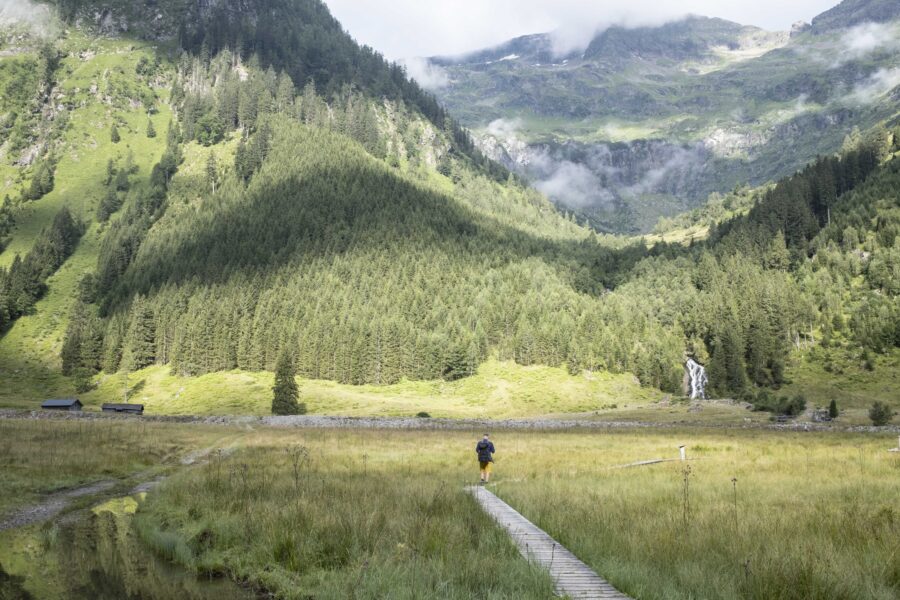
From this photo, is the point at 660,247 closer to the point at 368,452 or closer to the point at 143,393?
the point at 143,393

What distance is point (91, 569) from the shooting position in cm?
1280

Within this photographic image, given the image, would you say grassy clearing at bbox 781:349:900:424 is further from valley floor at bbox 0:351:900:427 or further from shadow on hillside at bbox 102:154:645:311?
shadow on hillside at bbox 102:154:645:311

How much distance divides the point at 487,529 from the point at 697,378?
129758 mm

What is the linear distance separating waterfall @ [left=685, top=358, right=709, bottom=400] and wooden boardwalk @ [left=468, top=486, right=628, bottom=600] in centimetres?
11997

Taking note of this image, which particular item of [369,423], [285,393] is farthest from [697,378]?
[285,393]

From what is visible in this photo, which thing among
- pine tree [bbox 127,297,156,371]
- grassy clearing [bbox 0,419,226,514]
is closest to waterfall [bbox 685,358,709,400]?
grassy clearing [bbox 0,419,226,514]

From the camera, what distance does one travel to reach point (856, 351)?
379 feet

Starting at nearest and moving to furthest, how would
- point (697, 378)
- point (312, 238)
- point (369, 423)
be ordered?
point (369, 423), point (697, 378), point (312, 238)

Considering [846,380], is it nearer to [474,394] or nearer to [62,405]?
[474,394]

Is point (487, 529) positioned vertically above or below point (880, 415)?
above

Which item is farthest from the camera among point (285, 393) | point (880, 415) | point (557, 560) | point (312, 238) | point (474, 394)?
point (312, 238)

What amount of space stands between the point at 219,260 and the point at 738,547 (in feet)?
567

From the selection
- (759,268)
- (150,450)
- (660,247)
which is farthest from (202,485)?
(660,247)

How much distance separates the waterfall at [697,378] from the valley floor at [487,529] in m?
103
